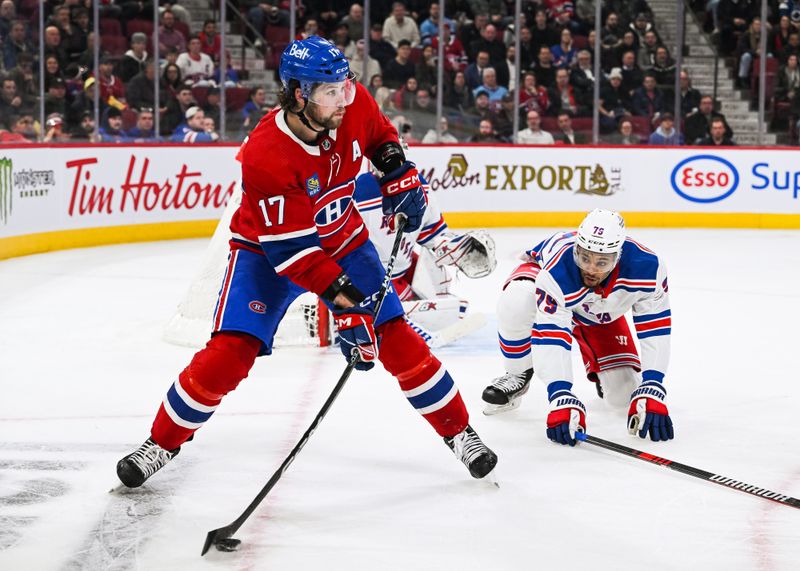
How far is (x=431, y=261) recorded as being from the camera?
539cm

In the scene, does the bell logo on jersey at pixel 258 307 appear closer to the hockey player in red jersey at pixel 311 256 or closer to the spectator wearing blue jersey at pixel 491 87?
the hockey player in red jersey at pixel 311 256

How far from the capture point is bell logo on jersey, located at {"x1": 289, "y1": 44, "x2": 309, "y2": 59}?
3.11 meters

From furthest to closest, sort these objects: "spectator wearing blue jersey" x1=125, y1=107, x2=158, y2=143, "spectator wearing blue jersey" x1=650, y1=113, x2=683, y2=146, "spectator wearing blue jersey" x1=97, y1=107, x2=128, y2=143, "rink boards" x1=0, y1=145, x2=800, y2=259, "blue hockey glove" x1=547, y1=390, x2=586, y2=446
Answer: "spectator wearing blue jersey" x1=650, y1=113, x2=683, y2=146 → "rink boards" x1=0, y1=145, x2=800, y2=259 → "spectator wearing blue jersey" x1=125, y1=107, x2=158, y2=143 → "spectator wearing blue jersey" x1=97, y1=107, x2=128, y2=143 → "blue hockey glove" x1=547, y1=390, x2=586, y2=446

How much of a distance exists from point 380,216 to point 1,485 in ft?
7.08

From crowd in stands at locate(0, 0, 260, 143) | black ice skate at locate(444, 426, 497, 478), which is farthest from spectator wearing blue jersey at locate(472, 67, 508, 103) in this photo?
black ice skate at locate(444, 426, 497, 478)

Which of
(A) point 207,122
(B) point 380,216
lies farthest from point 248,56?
(B) point 380,216

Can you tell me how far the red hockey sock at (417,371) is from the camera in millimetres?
3260

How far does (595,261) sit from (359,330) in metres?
0.89

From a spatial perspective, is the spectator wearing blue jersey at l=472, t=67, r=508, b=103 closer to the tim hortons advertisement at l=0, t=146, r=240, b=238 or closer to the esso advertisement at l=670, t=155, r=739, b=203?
the esso advertisement at l=670, t=155, r=739, b=203

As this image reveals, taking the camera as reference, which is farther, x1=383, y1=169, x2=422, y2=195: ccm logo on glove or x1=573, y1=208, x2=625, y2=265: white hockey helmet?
x1=573, y1=208, x2=625, y2=265: white hockey helmet

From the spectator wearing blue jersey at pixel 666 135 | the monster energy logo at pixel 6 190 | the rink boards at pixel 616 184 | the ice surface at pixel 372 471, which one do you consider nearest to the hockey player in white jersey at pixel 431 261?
the ice surface at pixel 372 471

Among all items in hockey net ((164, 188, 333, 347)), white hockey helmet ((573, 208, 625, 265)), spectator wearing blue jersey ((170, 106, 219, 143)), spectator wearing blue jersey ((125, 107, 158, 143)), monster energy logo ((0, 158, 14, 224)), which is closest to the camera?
white hockey helmet ((573, 208, 625, 265))

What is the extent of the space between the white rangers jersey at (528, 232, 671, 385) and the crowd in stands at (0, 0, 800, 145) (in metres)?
6.40

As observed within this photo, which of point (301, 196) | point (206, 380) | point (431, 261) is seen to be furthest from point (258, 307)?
point (431, 261)
